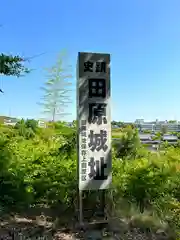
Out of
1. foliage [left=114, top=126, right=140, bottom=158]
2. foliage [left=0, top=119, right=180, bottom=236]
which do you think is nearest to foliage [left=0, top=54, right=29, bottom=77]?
foliage [left=0, top=119, right=180, bottom=236]

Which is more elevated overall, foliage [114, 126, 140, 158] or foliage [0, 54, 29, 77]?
foliage [0, 54, 29, 77]

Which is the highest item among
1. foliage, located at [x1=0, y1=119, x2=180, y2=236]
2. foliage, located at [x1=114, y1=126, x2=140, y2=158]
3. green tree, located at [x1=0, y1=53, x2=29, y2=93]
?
green tree, located at [x1=0, y1=53, x2=29, y2=93]

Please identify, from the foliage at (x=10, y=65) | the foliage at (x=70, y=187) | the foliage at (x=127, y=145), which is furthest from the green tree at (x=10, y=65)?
the foliage at (x=127, y=145)

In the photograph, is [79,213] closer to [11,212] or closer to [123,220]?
[123,220]

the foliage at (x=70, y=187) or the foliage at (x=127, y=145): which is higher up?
the foliage at (x=127, y=145)

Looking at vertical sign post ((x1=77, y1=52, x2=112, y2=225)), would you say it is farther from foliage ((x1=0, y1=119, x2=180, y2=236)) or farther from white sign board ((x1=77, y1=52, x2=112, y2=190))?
foliage ((x1=0, y1=119, x2=180, y2=236))

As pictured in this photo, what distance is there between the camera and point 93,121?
3.57 m

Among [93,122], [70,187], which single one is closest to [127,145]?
[70,187]

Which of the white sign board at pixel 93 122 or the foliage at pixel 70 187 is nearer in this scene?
the white sign board at pixel 93 122

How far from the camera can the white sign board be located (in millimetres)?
3521

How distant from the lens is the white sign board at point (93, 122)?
352 cm

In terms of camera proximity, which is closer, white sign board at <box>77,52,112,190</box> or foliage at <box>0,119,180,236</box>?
white sign board at <box>77,52,112,190</box>

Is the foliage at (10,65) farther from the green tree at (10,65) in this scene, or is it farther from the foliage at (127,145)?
the foliage at (127,145)

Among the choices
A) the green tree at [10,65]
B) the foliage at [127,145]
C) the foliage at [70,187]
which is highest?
the green tree at [10,65]
